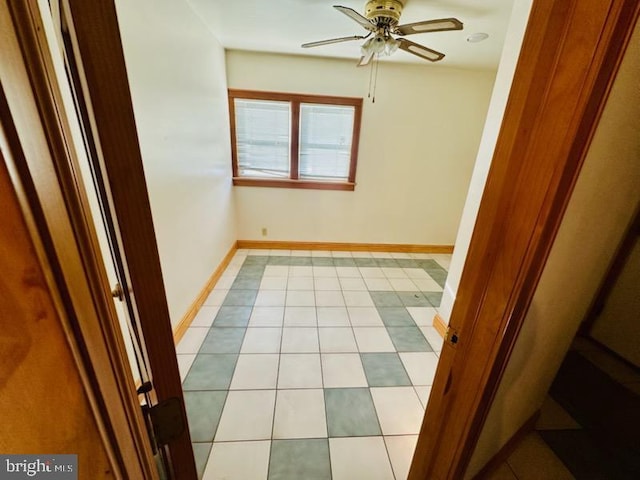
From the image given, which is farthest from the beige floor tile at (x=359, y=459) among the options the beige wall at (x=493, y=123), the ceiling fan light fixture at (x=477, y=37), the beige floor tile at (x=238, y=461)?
the ceiling fan light fixture at (x=477, y=37)

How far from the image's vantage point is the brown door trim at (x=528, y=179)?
0.44 meters

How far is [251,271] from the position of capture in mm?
3129

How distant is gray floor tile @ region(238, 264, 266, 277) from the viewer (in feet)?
9.98

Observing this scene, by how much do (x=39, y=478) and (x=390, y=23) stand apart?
8.20 feet

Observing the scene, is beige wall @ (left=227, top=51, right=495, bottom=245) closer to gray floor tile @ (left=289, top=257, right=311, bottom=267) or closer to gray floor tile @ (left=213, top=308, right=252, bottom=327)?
gray floor tile @ (left=289, top=257, right=311, bottom=267)

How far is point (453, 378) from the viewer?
0.78m

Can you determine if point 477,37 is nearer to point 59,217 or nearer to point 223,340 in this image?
point 59,217

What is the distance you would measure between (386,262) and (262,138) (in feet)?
7.90

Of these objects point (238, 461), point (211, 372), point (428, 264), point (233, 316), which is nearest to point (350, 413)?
point (238, 461)

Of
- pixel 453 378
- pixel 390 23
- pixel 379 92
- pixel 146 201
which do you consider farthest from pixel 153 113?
pixel 379 92

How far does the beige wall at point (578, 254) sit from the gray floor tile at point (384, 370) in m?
0.65

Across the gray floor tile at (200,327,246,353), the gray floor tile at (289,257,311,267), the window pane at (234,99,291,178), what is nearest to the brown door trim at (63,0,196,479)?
the gray floor tile at (200,327,246,353)

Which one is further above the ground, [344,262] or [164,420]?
[164,420]

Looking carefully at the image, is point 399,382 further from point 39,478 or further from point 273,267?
point 273,267
